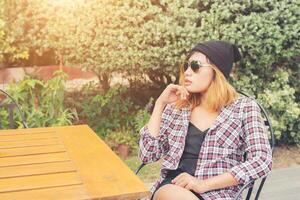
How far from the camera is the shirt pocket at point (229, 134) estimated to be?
2.26 m

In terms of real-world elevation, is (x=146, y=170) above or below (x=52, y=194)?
below

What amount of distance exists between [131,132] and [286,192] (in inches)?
77.4

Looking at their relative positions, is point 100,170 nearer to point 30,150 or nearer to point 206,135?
point 30,150

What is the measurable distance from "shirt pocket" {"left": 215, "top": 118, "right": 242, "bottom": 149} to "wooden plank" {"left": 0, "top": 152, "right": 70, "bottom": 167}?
734 millimetres

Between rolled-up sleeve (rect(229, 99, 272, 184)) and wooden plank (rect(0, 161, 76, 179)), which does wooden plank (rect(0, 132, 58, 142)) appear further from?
rolled-up sleeve (rect(229, 99, 272, 184))

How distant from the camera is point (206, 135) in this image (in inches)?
90.7

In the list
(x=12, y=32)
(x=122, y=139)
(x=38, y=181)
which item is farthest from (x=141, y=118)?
(x=38, y=181)

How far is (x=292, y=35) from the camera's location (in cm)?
466

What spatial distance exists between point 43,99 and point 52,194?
3638 mm

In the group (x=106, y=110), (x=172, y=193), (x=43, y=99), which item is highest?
(x=172, y=193)

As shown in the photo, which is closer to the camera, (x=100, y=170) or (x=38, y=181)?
(x=38, y=181)

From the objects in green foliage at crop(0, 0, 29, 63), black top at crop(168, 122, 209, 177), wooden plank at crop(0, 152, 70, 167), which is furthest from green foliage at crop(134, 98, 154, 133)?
wooden plank at crop(0, 152, 70, 167)

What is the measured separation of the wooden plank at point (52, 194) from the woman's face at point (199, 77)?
889 millimetres

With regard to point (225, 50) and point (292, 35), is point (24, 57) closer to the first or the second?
point (292, 35)
